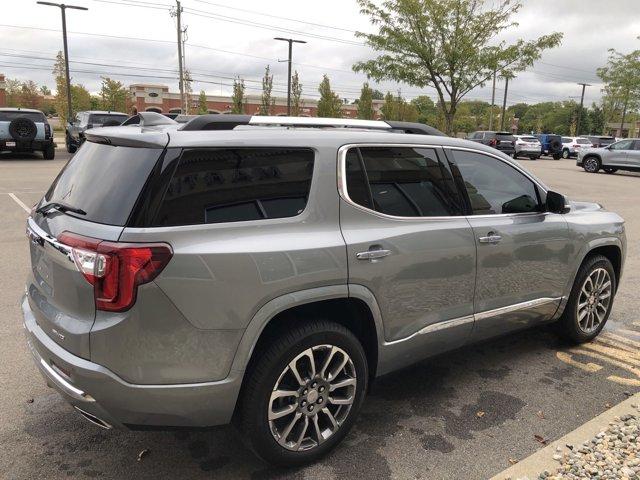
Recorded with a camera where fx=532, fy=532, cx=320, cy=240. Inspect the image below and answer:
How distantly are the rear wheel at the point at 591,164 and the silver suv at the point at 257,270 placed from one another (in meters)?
23.7

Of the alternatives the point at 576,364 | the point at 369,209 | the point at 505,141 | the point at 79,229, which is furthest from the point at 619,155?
the point at 79,229

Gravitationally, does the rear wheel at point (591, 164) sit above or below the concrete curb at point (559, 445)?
above

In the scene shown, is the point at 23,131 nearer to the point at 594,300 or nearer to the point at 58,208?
the point at 58,208

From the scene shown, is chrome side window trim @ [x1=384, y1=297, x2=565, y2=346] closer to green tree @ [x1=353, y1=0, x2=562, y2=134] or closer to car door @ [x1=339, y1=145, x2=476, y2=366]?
car door @ [x1=339, y1=145, x2=476, y2=366]

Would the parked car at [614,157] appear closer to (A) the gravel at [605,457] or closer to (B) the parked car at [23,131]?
(B) the parked car at [23,131]

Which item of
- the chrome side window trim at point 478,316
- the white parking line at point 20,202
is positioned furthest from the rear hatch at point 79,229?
the white parking line at point 20,202

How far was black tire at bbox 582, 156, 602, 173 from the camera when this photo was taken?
24016mm

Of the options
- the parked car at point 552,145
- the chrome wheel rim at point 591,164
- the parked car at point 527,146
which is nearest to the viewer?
the chrome wheel rim at point 591,164

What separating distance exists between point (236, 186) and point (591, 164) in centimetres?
2556

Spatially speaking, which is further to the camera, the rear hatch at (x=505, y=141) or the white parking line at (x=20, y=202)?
the rear hatch at (x=505, y=141)

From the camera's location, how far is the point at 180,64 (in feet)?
109

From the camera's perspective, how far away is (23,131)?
1802 centimetres

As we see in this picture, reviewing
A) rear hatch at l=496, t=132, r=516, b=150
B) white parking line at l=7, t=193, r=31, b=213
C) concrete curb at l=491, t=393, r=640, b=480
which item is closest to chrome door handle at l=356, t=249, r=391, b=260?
concrete curb at l=491, t=393, r=640, b=480

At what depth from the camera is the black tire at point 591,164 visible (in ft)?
78.8
